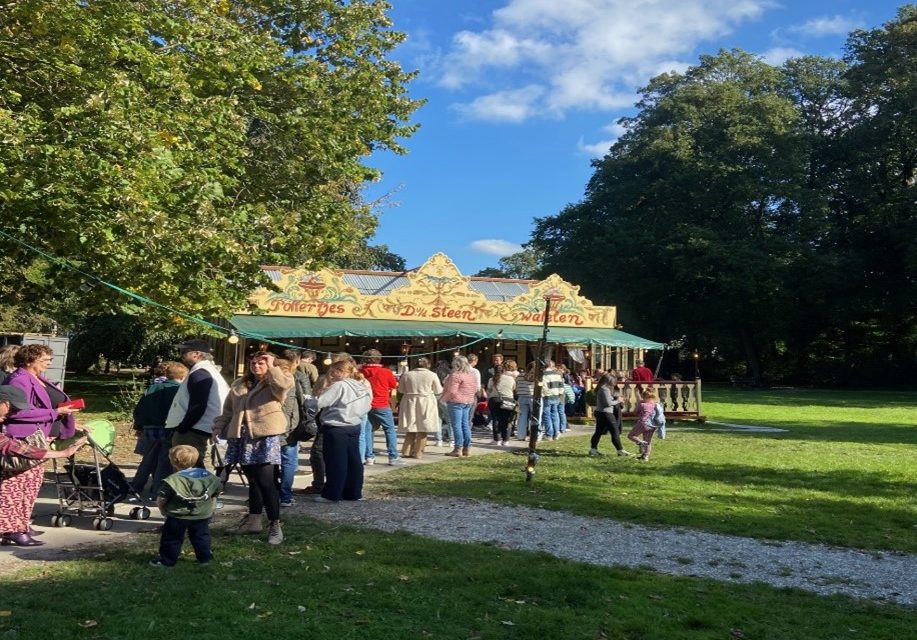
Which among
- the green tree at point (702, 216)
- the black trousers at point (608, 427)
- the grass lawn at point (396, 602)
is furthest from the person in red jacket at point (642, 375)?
the green tree at point (702, 216)

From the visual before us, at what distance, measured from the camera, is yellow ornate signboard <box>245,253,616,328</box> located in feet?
66.9

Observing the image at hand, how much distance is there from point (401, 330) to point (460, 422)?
8.29 meters

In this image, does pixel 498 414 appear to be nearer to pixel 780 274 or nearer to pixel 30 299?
pixel 30 299

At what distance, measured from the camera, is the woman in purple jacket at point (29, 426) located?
240 inches

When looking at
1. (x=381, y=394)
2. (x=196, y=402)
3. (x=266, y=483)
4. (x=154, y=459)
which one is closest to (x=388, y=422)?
(x=381, y=394)

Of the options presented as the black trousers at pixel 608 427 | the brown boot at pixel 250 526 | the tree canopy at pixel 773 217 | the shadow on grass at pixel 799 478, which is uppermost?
the tree canopy at pixel 773 217

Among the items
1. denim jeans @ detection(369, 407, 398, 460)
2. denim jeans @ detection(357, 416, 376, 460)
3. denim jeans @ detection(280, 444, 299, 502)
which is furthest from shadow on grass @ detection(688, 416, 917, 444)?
denim jeans @ detection(280, 444, 299, 502)

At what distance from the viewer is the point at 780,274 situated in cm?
4028

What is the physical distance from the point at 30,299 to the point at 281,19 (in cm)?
733

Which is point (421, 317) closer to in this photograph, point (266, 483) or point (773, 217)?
point (266, 483)

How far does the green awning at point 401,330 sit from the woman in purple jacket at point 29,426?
35.8 feet

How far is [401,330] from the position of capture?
20.4m

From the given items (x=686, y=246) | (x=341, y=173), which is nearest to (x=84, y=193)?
(x=341, y=173)

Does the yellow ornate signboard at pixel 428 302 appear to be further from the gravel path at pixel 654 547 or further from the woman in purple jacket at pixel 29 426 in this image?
the woman in purple jacket at pixel 29 426
